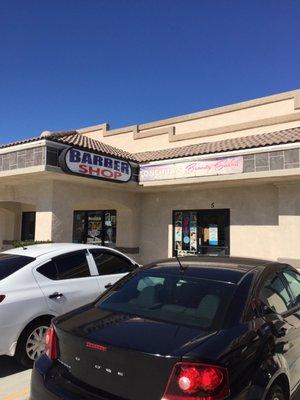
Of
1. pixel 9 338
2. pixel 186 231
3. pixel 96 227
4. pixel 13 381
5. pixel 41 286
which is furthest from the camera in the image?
pixel 96 227

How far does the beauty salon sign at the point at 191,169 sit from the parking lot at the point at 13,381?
7.90 metres

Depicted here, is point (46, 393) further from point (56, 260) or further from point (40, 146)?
point (40, 146)

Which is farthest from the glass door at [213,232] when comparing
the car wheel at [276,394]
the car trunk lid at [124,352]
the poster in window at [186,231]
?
the car trunk lid at [124,352]

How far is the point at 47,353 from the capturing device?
3377 mm

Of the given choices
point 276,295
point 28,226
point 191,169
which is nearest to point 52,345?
point 276,295

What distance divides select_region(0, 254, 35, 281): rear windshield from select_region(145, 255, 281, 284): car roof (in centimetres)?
224

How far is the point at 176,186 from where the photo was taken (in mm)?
13805

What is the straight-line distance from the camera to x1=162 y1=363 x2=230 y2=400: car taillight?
2.58 meters

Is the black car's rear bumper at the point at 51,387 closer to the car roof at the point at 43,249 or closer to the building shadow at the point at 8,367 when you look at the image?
the building shadow at the point at 8,367

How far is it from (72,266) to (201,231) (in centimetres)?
831

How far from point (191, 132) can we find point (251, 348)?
13.4m

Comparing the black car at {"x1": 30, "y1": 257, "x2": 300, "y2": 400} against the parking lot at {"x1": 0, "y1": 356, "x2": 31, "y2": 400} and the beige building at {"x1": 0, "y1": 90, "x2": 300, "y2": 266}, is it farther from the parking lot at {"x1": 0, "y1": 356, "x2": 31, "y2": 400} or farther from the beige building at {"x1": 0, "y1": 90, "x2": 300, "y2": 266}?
the beige building at {"x1": 0, "y1": 90, "x2": 300, "y2": 266}

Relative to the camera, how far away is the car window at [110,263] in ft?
21.6

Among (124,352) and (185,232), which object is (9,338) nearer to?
(124,352)
